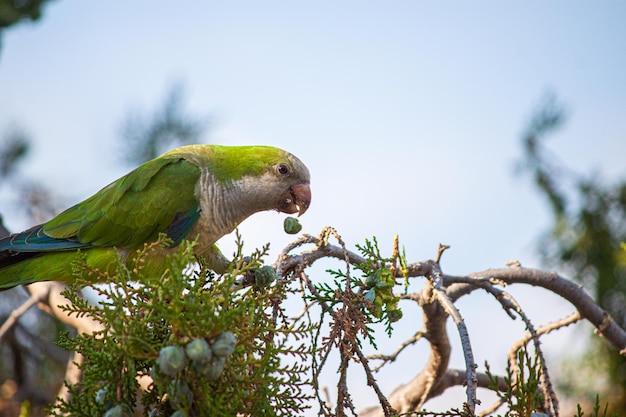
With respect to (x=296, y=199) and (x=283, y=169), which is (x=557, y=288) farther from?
(x=283, y=169)

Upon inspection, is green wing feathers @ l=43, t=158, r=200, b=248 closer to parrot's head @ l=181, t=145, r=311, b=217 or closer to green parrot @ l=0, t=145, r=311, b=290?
green parrot @ l=0, t=145, r=311, b=290

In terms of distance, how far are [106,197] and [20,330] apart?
2.55 metres

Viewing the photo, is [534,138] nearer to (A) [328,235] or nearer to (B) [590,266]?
(B) [590,266]

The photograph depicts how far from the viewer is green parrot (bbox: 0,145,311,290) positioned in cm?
308

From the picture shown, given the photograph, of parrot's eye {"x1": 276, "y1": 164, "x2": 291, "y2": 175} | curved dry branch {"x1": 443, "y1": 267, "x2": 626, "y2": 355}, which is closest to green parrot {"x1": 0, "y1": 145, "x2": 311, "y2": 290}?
parrot's eye {"x1": 276, "y1": 164, "x2": 291, "y2": 175}

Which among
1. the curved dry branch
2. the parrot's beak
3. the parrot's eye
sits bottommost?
the curved dry branch

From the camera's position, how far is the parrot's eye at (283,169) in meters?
3.27

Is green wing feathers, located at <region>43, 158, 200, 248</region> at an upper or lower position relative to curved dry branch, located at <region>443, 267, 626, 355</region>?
upper

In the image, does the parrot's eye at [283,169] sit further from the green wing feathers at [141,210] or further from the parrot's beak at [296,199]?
the green wing feathers at [141,210]

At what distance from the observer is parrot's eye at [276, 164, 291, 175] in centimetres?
327

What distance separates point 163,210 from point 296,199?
729 millimetres

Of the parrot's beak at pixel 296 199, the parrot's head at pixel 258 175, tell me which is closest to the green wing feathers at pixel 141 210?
the parrot's head at pixel 258 175

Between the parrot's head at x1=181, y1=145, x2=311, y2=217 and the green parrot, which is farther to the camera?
the parrot's head at x1=181, y1=145, x2=311, y2=217

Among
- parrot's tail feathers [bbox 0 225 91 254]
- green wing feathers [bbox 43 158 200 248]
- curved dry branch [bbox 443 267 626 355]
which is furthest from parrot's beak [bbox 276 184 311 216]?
parrot's tail feathers [bbox 0 225 91 254]
